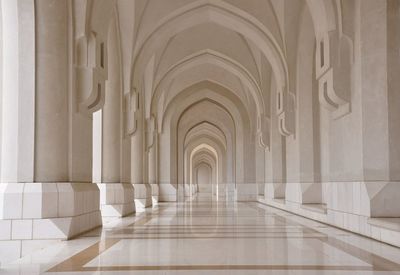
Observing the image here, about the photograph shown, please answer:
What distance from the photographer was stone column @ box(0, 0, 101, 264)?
5.92 meters

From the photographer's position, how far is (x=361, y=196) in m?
6.47

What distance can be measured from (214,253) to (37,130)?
9.33ft

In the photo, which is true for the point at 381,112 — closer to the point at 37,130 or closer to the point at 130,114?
the point at 37,130

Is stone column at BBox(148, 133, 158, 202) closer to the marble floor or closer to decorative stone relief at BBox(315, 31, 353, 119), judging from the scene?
the marble floor

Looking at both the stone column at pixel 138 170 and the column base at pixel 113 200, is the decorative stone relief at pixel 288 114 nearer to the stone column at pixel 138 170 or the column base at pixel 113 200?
the column base at pixel 113 200

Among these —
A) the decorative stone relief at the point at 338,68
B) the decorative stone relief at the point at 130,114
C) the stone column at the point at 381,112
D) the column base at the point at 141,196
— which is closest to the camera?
the stone column at the point at 381,112

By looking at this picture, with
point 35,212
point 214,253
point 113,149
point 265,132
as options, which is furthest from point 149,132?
point 214,253

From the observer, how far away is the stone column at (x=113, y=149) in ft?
33.7

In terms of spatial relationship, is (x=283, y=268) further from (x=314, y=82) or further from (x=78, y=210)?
(x=314, y=82)

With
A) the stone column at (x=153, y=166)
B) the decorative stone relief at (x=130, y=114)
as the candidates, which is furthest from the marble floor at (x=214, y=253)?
the stone column at (x=153, y=166)

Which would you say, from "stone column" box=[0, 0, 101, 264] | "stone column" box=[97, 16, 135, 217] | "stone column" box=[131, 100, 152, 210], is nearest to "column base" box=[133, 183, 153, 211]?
"stone column" box=[131, 100, 152, 210]

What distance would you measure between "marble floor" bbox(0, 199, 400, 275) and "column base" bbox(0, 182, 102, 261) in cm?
31

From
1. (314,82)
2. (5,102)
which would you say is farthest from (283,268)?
(314,82)

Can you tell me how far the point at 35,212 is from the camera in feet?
19.5
